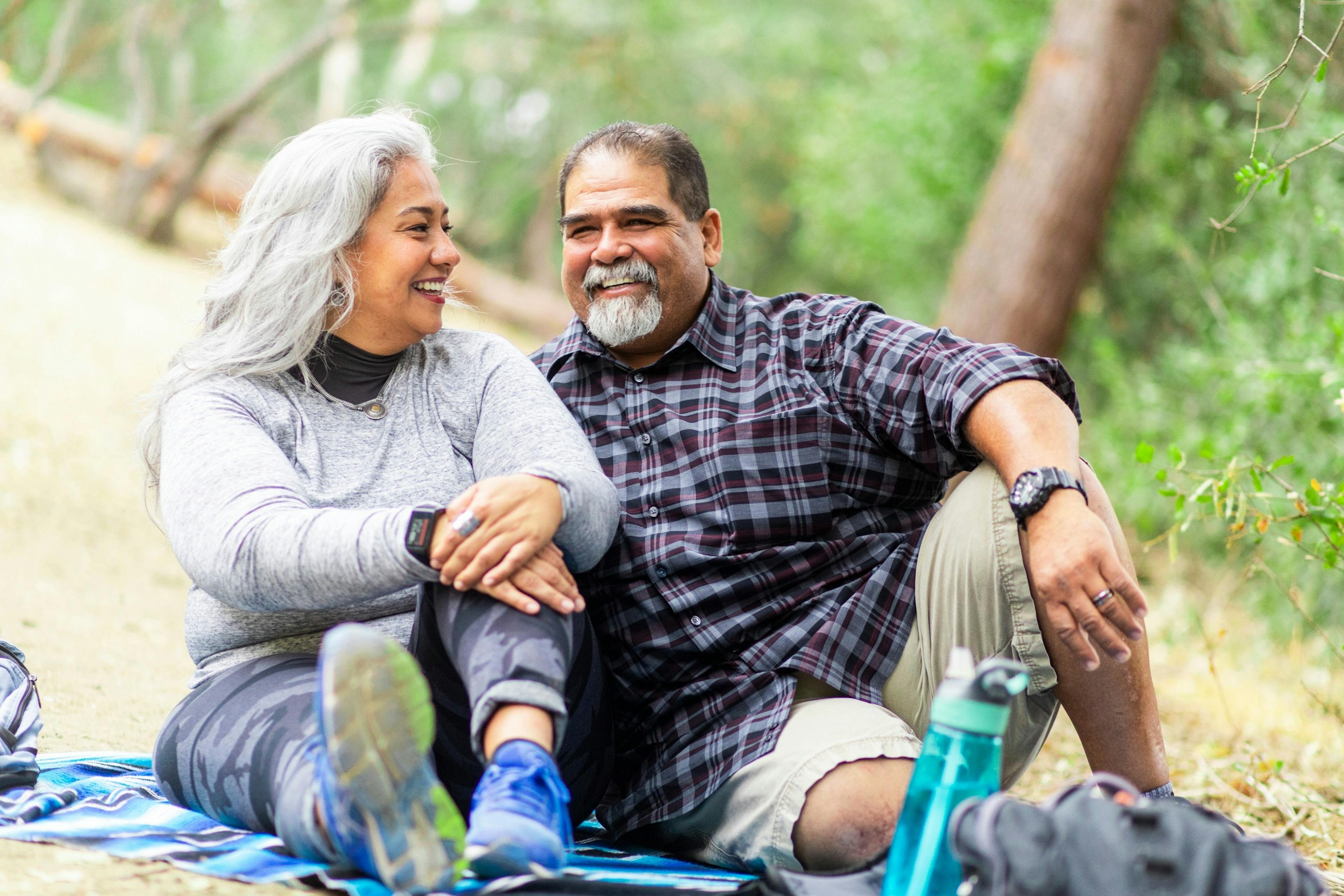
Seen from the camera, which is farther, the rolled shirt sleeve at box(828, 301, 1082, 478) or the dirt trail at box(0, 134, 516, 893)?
the dirt trail at box(0, 134, 516, 893)

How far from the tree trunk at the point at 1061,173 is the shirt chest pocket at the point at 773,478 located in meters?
4.47

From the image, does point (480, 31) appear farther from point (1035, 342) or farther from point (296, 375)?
point (296, 375)

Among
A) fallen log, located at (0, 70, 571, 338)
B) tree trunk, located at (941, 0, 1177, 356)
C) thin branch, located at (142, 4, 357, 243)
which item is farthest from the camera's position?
fallen log, located at (0, 70, 571, 338)

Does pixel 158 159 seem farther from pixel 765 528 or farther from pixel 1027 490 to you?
pixel 1027 490

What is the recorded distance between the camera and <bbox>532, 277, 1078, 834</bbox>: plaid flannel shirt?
8.27 feet

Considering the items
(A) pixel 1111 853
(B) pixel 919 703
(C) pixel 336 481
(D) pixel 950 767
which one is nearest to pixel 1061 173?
(B) pixel 919 703

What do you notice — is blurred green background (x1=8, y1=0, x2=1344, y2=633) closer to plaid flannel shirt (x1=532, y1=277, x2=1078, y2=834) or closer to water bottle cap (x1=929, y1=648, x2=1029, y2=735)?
plaid flannel shirt (x1=532, y1=277, x2=1078, y2=834)

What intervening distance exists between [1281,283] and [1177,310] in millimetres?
2062

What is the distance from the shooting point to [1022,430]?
7.82ft

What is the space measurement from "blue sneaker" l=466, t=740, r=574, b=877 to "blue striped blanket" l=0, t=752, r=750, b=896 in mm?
103

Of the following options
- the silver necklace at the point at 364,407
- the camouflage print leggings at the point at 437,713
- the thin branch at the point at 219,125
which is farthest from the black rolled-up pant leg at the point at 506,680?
the thin branch at the point at 219,125

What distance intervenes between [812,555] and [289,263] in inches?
50.1

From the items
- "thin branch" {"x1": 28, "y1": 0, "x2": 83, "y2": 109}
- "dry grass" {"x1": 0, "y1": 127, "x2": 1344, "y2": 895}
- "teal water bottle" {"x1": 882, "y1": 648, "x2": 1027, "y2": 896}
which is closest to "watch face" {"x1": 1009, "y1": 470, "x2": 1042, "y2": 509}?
"teal water bottle" {"x1": 882, "y1": 648, "x2": 1027, "y2": 896}

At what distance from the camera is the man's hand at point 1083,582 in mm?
2191
